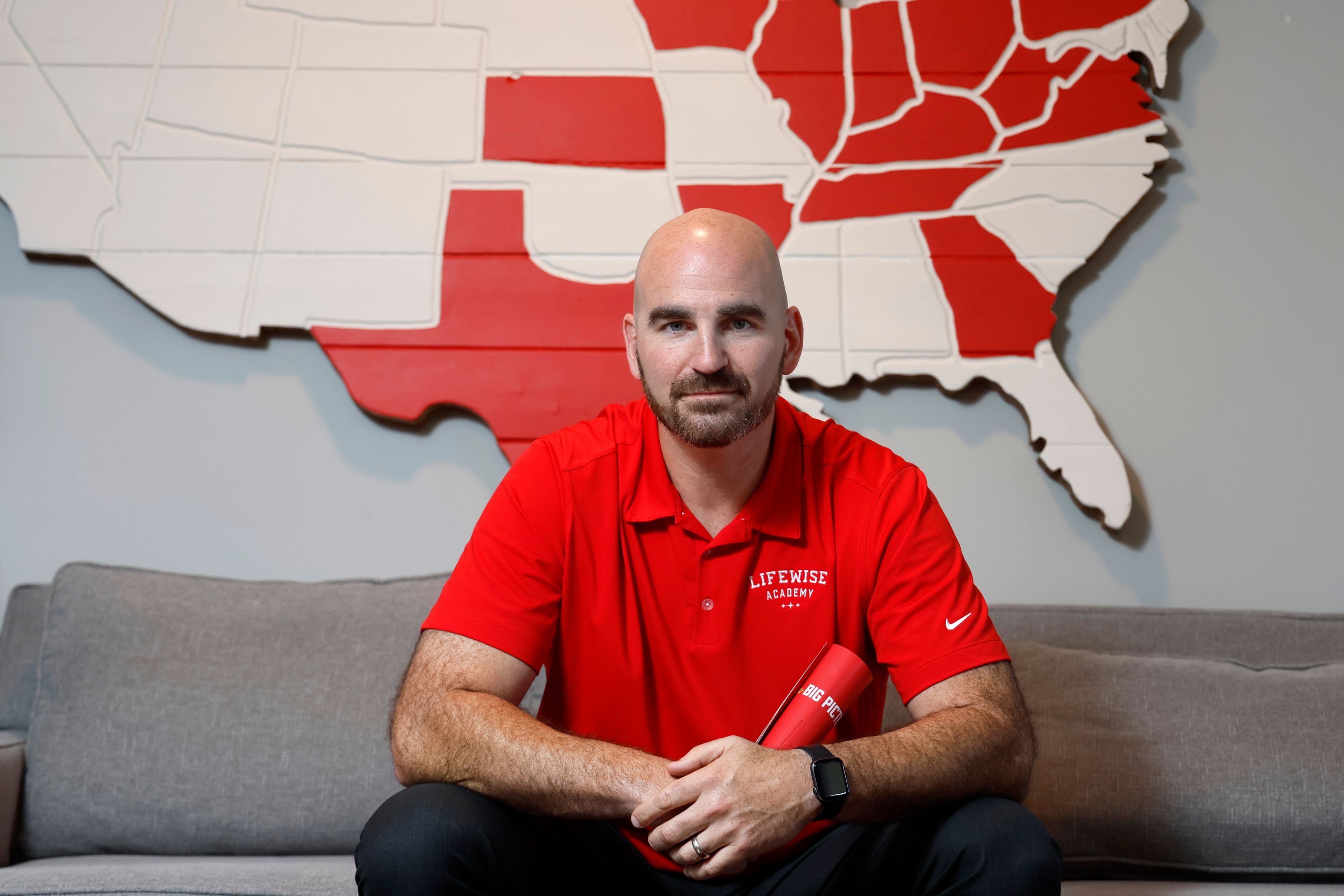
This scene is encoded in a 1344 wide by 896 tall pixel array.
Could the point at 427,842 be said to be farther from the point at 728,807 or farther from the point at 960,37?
the point at 960,37

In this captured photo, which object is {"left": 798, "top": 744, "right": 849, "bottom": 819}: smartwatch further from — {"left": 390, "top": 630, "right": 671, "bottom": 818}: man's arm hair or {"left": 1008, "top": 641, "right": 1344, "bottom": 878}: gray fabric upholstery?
{"left": 1008, "top": 641, "right": 1344, "bottom": 878}: gray fabric upholstery

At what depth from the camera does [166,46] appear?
1.94m

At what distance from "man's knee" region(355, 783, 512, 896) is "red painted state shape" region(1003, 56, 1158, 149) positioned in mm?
1593

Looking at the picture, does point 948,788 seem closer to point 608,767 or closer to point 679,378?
point 608,767

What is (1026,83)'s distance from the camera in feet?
6.23

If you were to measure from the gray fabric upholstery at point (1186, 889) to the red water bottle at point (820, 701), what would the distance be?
1.80ft

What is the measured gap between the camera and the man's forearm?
1.03 metres

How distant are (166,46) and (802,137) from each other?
1316 mm

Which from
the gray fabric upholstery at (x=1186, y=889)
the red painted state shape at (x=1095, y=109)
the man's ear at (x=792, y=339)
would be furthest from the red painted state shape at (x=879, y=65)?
the gray fabric upholstery at (x=1186, y=889)

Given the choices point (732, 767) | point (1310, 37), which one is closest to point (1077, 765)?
point (732, 767)

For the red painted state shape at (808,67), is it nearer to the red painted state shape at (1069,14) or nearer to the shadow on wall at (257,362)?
the red painted state shape at (1069,14)

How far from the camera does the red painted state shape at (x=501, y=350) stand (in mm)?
1876

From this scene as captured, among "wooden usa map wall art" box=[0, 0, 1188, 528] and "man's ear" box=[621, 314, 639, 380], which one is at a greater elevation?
"wooden usa map wall art" box=[0, 0, 1188, 528]

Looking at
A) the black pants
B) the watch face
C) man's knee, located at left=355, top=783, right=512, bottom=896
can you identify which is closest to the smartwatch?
the watch face
